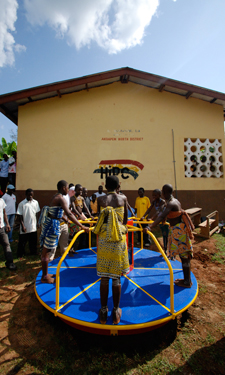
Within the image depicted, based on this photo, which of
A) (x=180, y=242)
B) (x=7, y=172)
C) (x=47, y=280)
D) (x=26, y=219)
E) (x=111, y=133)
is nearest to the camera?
(x=180, y=242)

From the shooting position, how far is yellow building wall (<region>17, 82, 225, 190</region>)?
9.54 m

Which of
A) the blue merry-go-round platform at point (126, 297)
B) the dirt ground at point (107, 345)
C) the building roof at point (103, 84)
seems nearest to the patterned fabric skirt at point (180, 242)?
the blue merry-go-round platform at point (126, 297)

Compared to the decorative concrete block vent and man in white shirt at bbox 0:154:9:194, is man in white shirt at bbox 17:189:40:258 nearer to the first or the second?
man in white shirt at bbox 0:154:9:194

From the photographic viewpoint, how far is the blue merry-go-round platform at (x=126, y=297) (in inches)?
104

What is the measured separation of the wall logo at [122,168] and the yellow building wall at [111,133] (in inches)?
3.9

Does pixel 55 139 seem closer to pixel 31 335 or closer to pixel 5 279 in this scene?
pixel 5 279

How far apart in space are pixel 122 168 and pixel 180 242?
639 cm

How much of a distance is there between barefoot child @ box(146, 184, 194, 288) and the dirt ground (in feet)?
2.13

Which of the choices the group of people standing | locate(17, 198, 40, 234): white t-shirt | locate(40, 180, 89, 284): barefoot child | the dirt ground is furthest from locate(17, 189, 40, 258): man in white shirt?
the group of people standing

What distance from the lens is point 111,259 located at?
2510 mm

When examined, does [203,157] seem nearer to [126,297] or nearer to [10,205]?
[126,297]

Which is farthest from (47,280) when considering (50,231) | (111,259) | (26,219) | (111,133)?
(111,133)

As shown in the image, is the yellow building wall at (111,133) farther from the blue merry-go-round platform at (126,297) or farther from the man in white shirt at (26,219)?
the blue merry-go-round platform at (126,297)

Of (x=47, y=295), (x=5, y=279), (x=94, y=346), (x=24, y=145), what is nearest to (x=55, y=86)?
(x=24, y=145)
